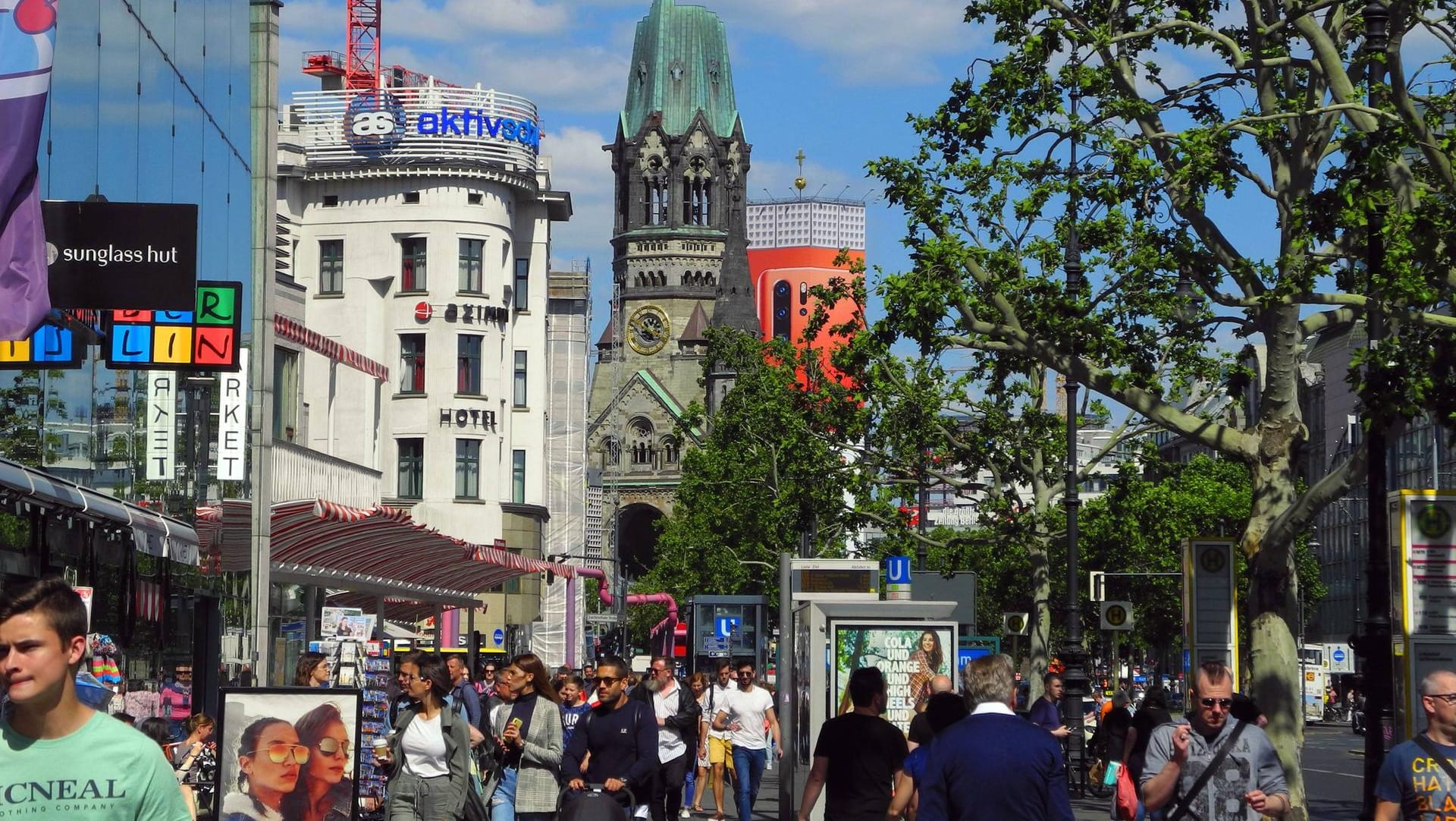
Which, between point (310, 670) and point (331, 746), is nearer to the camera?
point (331, 746)

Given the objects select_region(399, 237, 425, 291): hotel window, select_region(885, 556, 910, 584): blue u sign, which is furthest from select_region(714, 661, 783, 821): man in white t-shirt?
select_region(399, 237, 425, 291): hotel window

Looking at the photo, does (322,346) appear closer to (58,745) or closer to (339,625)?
(339,625)

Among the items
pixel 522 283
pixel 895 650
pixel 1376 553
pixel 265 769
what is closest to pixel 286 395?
pixel 895 650

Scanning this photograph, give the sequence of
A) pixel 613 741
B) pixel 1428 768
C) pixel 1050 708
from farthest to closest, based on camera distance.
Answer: pixel 1050 708 < pixel 613 741 < pixel 1428 768

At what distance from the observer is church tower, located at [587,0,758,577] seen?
17300cm

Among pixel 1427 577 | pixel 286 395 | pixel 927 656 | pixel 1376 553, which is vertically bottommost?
pixel 927 656

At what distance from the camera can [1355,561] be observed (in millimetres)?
119375

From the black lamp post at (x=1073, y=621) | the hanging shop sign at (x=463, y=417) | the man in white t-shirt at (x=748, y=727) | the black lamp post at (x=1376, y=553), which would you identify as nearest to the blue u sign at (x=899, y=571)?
the black lamp post at (x=1073, y=621)

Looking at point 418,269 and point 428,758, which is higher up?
point 418,269

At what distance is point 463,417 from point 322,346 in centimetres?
1855

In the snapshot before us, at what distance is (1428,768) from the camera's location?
8.16 metres

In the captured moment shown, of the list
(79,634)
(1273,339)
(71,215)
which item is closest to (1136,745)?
(1273,339)

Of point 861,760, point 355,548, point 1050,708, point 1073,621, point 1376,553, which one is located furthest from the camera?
point 1073,621

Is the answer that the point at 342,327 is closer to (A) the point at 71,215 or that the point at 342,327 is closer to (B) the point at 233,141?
(B) the point at 233,141
